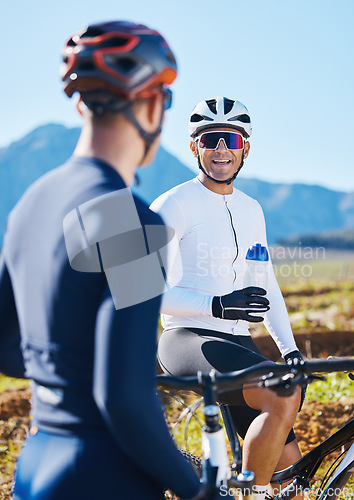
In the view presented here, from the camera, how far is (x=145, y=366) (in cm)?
134

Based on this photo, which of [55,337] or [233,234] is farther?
[233,234]

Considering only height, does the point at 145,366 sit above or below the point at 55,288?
below

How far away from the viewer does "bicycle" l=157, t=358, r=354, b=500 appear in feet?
6.08

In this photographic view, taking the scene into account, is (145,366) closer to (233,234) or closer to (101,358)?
(101,358)

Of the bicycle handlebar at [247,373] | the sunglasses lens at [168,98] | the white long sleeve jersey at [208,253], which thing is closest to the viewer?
the sunglasses lens at [168,98]

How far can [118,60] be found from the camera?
5.01 ft

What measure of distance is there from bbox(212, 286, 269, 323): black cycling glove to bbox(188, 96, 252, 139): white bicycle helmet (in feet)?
4.55

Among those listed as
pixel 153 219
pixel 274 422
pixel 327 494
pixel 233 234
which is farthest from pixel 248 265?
pixel 153 219

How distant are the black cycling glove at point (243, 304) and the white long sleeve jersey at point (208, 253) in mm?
179

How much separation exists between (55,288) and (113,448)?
45 centimetres

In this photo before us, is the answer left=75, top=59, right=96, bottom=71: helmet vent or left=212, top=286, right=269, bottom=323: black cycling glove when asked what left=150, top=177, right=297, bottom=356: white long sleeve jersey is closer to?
left=212, top=286, right=269, bottom=323: black cycling glove

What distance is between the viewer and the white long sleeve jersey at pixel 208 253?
327 centimetres

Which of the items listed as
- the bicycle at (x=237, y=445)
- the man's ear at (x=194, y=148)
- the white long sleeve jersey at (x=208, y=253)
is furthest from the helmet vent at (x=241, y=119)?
the bicycle at (x=237, y=445)

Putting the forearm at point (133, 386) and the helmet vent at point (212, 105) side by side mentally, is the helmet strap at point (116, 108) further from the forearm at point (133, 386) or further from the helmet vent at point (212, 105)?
the helmet vent at point (212, 105)
